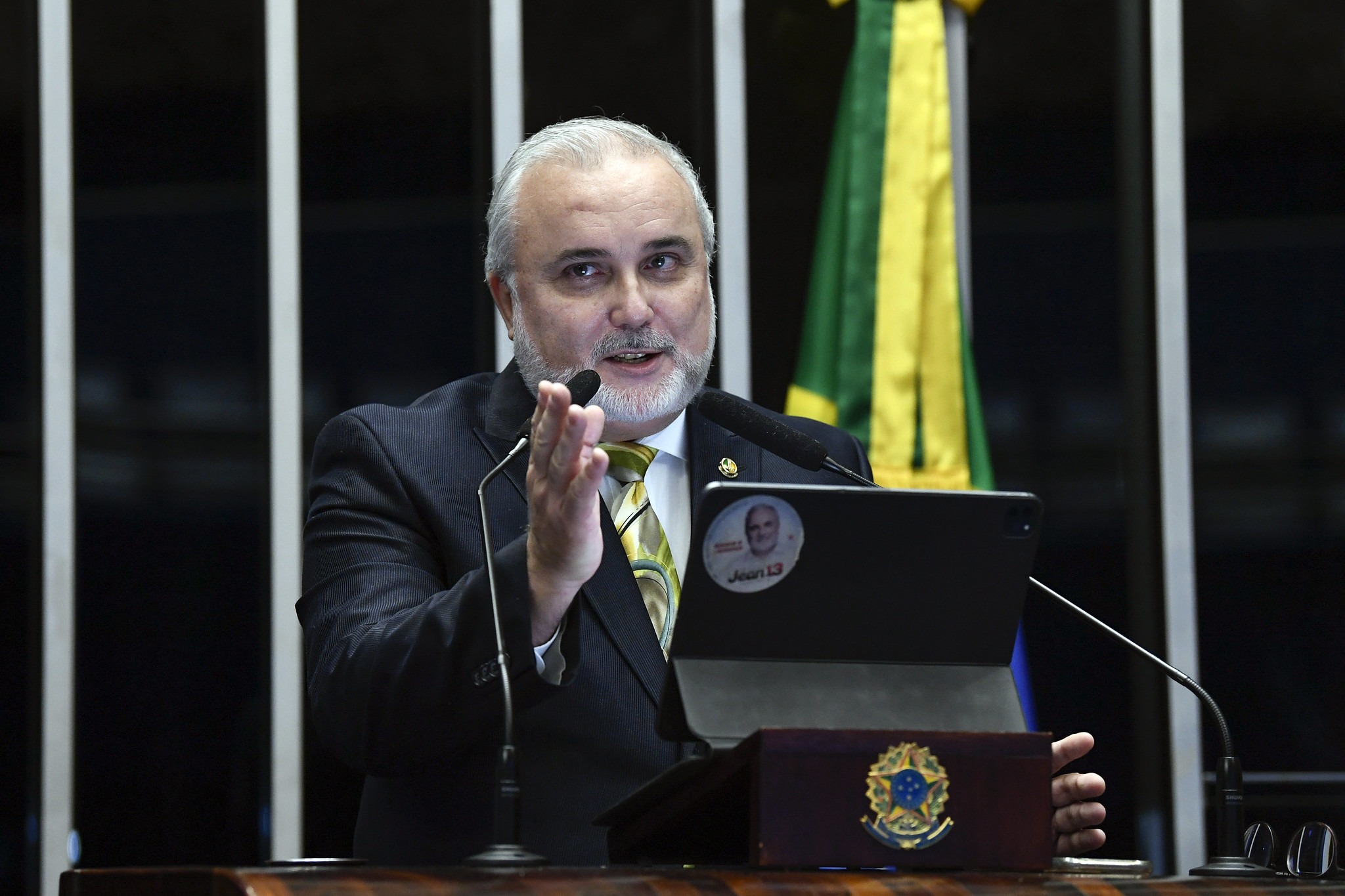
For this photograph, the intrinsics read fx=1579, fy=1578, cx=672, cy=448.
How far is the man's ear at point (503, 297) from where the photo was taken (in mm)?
2121

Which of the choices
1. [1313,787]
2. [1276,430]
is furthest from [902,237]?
[1313,787]

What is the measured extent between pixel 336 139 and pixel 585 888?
2.55 metres

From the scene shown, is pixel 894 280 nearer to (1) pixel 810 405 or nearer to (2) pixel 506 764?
(1) pixel 810 405

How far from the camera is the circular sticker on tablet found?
1219mm

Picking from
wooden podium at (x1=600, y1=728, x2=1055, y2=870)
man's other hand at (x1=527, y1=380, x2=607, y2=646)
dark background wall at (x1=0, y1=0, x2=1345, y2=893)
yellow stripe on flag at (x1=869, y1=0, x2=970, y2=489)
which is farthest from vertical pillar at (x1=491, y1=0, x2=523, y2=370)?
wooden podium at (x1=600, y1=728, x2=1055, y2=870)

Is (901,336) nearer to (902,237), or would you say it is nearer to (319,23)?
(902,237)

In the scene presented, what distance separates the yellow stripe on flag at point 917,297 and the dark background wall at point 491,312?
0.20 meters

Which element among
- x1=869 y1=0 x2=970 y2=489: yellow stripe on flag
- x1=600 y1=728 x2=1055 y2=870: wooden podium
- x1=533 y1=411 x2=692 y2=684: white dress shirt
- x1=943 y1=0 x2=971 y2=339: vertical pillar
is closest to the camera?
x1=600 y1=728 x2=1055 y2=870: wooden podium

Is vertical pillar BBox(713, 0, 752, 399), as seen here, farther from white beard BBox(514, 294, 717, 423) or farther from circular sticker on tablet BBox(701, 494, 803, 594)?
circular sticker on tablet BBox(701, 494, 803, 594)

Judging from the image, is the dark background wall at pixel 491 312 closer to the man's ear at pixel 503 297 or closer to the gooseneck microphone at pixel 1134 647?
the man's ear at pixel 503 297

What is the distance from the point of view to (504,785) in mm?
1242

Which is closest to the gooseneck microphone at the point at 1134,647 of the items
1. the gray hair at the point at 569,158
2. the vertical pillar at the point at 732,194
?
the gray hair at the point at 569,158

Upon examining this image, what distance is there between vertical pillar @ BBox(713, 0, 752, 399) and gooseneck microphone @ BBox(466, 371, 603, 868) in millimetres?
1777

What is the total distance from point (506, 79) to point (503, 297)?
1342 millimetres
